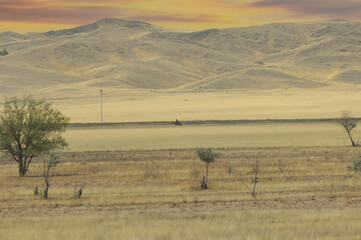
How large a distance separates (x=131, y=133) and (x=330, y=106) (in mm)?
50912

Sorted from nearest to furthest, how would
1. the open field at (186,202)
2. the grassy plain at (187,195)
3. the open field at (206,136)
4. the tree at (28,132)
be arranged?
the open field at (186,202) < the grassy plain at (187,195) < the tree at (28,132) < the open field at (206,136)

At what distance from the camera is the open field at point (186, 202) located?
15102mm

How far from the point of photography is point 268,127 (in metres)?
62.1

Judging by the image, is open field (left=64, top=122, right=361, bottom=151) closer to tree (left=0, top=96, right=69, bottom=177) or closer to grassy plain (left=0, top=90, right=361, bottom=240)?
grassy plain (left=0, top=90, right=361, bottom=240)

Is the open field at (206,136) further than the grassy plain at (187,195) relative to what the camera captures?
Yes

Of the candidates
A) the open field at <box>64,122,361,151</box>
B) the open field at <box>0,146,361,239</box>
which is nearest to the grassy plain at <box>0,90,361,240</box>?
the open field at <box>0,146,361,239</box>

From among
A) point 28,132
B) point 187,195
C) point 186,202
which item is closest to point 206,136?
point 28,132

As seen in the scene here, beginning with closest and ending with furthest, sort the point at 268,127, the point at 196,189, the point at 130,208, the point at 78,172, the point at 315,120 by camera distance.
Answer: the point at 130,208 → the point at 196,189 → the point at 78,172 → the point at 268,127 → the point at 315,120

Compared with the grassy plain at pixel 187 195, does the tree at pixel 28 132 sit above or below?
above

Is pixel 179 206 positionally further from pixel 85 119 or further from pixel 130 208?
pixel 85 119

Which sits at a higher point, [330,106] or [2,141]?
[330,106]

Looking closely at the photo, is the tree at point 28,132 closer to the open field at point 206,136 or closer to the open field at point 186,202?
the open field at point 186,202

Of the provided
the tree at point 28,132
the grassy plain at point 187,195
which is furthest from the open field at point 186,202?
the tree at point 28,132

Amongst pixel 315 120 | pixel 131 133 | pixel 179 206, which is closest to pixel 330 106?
pixel 315 120
